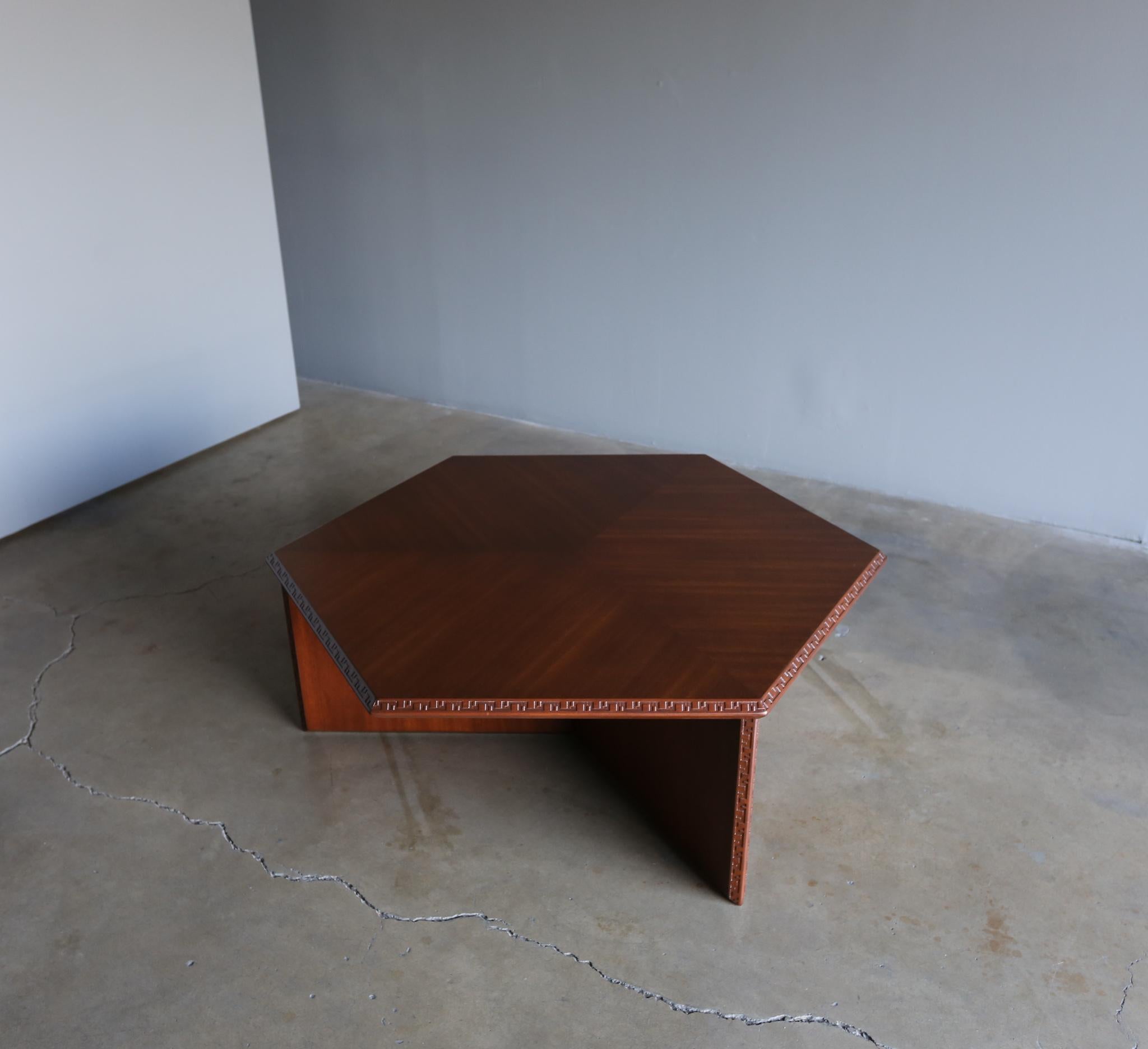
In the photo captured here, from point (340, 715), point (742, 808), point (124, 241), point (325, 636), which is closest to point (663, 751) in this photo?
point (742, 808)

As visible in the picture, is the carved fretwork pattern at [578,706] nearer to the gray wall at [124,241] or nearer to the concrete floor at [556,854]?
the concrete floor at [556,854]

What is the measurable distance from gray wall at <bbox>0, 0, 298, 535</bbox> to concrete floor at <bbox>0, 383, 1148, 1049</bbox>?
85cm

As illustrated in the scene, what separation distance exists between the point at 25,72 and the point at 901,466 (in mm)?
3341

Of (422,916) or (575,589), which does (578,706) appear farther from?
(422,916)

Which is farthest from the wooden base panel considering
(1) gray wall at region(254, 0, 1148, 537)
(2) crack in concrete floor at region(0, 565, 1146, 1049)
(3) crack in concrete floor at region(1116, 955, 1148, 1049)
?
(1) gray wall at region(254, 0, 1148, 537)

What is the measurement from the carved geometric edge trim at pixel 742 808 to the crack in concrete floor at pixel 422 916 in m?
0.27

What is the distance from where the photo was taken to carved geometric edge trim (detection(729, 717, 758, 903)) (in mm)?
1870

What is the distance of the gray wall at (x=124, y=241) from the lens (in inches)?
135

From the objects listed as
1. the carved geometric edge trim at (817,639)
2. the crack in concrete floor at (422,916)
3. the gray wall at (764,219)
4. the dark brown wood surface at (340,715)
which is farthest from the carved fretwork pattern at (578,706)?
the gray wall at (764,219)

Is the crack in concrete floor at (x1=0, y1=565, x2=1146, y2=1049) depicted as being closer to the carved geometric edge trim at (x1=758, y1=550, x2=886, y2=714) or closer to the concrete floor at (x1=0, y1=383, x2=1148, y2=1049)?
the concrete floor at (x1=0, y1=383, x2=1148, y2=1049)

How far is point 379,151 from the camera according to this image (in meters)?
4.58

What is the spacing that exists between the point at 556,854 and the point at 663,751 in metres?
0.32

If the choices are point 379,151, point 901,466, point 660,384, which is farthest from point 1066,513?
point 379,151

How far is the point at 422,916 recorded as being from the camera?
2004 mm
